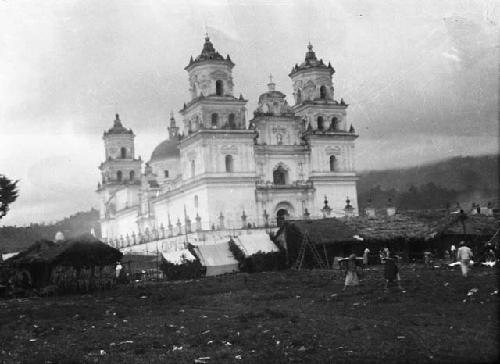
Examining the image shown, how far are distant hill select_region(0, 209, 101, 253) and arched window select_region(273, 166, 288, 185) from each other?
14.4 m

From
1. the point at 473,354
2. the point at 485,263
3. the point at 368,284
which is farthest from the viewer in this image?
the point at 485,263

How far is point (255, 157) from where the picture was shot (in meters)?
53.0

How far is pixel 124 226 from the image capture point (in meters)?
69.2

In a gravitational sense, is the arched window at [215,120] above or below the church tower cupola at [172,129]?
below

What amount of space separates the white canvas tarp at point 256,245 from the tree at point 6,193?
11448 millimetres

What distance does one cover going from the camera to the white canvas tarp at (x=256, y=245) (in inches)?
1298

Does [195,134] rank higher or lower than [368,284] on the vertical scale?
higher

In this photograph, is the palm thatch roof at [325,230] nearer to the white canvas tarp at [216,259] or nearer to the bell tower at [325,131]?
the white canvas tarp at [216,259]

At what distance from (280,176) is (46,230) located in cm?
4607

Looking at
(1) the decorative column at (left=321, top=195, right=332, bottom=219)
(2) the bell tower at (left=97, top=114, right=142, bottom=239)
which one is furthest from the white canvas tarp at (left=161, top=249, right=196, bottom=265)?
(2) the bell tower at (left=97, top=114, right=142, bottom=239)

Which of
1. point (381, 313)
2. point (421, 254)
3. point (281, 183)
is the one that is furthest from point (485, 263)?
point (281, 183)

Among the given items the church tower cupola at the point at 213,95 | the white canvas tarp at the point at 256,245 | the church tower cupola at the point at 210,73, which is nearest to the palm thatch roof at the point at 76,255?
the white canvas tarp at the point at 256,245

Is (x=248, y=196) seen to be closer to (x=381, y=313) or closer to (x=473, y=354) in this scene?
(x=381, y=313)

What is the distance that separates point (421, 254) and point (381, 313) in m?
18.6
